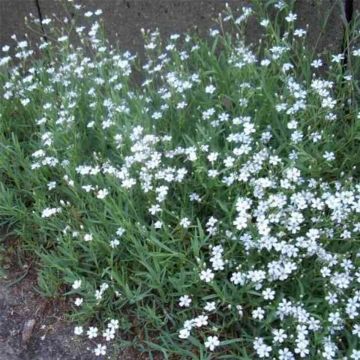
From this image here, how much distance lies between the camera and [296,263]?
267cm

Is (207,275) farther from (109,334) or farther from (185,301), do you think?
(109,334)

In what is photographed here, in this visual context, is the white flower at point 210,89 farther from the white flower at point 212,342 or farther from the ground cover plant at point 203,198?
the white flower at point 212,342

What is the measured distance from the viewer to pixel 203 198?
301 centimetres

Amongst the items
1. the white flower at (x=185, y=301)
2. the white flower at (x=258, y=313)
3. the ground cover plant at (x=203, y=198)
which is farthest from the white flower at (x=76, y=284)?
the white flower at (x=258, y=313)

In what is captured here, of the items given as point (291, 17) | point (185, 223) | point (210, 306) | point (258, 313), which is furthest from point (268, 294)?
point (291, 17)

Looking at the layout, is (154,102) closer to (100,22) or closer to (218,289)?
(100,22)

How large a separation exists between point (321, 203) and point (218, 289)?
1.92 feet

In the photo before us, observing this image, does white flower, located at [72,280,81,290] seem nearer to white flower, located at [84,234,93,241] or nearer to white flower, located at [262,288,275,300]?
white flower, located at [84,234,93,241]

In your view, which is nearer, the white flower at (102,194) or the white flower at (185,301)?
the white flower at (185,301)

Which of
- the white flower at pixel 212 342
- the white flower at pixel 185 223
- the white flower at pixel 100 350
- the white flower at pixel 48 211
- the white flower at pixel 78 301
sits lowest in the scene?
the white flower at pixel 100 350

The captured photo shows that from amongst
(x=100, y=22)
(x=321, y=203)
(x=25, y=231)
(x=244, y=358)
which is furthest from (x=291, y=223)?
(x=100, y=22)

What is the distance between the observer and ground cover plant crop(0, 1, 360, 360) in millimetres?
2664

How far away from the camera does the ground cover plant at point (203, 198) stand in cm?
266

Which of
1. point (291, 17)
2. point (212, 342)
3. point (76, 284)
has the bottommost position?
point (212, 342)
